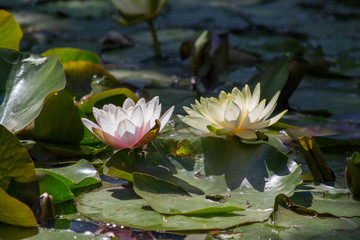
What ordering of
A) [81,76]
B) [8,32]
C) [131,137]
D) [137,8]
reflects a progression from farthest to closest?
1. [137,8]
2. [81,76]
3. [8,32]
4. [131,137]

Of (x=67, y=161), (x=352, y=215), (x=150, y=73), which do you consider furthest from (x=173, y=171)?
(x=150, y=73)

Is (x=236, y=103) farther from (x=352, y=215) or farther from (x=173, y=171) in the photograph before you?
(x=352, y=215)

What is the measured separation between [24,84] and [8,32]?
39 cm

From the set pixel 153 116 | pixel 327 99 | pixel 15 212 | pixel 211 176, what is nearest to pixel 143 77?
pixel 327 99

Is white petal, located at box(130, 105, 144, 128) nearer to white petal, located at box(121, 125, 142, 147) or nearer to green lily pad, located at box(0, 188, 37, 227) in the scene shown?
white petal, located at box(121, 125, 142, 147)

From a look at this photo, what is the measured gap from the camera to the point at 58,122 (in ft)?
4.72

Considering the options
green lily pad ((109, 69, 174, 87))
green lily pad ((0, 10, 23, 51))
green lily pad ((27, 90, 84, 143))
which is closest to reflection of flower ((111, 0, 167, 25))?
green lily pad ((109, 69, 174, 87))

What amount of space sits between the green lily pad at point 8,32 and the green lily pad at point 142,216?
81cm

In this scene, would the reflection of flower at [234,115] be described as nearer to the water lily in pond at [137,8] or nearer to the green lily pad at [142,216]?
the green lily pad at [142,216]

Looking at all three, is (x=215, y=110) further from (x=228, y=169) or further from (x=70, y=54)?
(x=70, y=54)

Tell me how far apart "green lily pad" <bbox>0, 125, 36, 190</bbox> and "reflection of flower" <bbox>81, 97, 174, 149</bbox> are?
212 mm

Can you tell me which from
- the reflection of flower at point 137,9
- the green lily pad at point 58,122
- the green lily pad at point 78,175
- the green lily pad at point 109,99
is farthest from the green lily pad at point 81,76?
the reflection of flower at point 137,9

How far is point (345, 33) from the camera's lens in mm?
3301

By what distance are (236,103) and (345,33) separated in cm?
231
